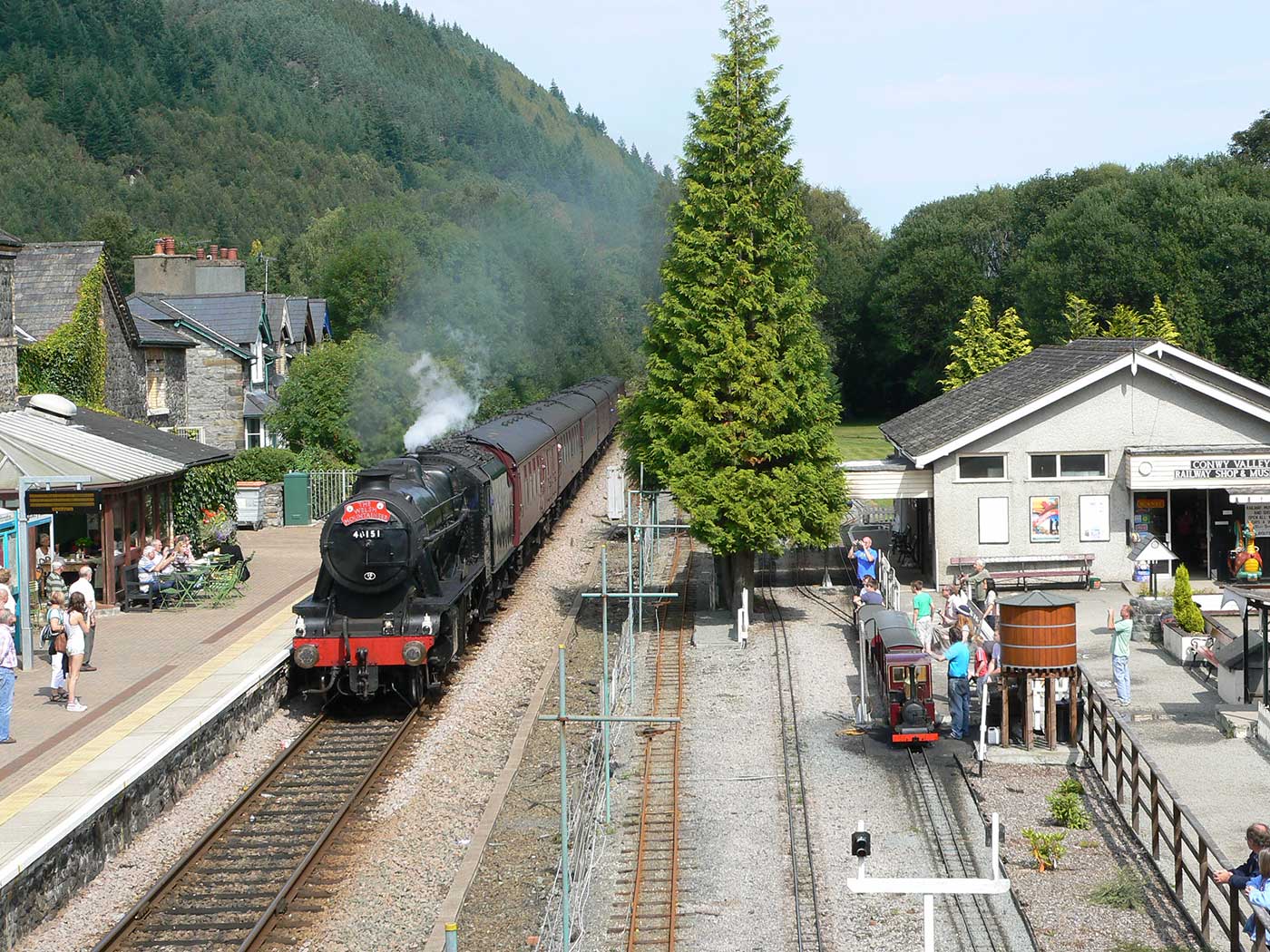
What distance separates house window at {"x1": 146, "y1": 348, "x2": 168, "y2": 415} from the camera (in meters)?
36.8

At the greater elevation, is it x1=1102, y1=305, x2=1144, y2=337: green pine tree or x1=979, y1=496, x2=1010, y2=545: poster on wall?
x1=1102, y1=305, x2=1144, y2=337: green pine tree

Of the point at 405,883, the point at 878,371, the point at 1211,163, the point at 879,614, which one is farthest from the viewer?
the point at 878,371

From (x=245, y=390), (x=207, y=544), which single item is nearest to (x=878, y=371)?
(x=245, y=390)

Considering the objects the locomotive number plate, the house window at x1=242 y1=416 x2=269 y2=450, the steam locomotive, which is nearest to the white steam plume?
the house window at x1=242 y1=416 x2=269 y2=450

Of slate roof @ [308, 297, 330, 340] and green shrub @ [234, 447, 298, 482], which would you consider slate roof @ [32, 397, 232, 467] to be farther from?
slate roof @ [308, 297, 330, 340]

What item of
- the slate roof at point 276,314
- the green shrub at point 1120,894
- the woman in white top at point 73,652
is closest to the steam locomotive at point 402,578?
the woman in white top at point 73,652

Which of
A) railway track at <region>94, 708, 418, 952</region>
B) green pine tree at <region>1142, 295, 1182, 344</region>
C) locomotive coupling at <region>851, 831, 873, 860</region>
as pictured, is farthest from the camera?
green pine tree at <region>1142, 295, 1182, 344</region>

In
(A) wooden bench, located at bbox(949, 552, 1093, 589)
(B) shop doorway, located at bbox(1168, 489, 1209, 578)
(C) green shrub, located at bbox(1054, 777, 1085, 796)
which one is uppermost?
(B) shop doorway, located at bbox(1168, 489, 1209, 578)

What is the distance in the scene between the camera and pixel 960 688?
679 inches

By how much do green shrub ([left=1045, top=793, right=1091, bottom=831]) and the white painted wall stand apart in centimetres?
1266

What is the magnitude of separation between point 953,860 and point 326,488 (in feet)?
94.1

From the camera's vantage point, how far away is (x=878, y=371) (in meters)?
78.8

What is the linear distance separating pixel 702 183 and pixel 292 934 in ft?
54.7

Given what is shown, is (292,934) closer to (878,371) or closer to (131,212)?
(878,371)
